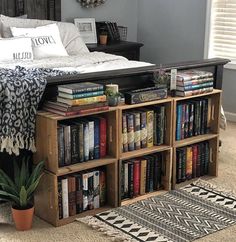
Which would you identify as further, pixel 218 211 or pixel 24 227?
pixel 218 211

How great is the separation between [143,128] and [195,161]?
60 cm

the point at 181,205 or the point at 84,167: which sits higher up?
the point at 84,167

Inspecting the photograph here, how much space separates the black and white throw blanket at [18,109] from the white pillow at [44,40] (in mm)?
1598

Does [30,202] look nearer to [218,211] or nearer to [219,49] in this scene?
[218,211]

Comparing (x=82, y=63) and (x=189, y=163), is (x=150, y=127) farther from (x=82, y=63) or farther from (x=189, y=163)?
(x=82, y=63)

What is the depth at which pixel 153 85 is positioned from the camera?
361 cm

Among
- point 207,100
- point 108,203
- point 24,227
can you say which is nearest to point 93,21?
point 207,100

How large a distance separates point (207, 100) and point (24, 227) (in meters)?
1.63

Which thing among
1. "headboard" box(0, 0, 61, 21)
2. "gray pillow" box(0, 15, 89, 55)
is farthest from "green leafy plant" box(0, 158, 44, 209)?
"headboard" box(0, 0, 61, 21)

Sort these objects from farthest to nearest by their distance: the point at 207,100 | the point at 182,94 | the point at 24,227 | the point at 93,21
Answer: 1. the point at 93,21
2. the point at 207,100
3. the point at 182,94
4. the point at 24,227

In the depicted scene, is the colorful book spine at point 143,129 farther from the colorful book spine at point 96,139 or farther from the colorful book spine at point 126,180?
the colorful book spine at point 96,139

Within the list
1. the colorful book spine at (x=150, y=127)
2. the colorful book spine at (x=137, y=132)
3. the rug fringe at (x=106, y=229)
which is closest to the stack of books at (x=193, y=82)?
the colorful book spine at (x=150, y=127)

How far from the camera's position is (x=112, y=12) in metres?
6.09

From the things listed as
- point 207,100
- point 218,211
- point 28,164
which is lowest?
point 218,211
